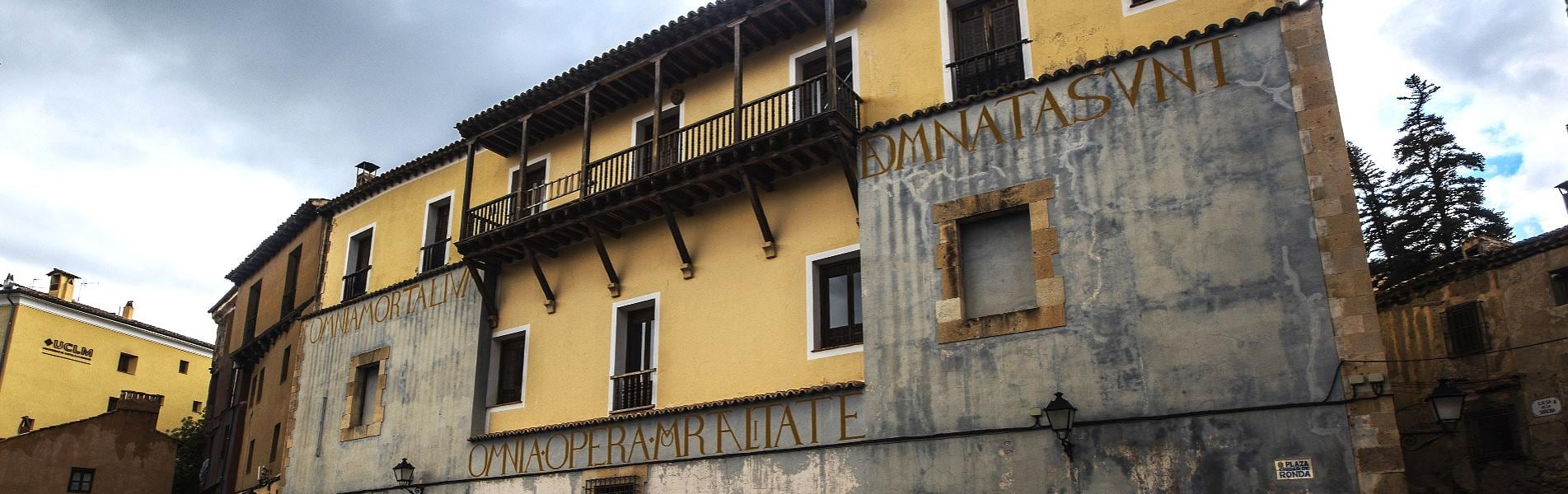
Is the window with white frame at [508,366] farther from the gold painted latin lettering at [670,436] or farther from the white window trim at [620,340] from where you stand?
the gold painted latin lettering at [670,436]

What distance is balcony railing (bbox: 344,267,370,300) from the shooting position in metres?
22.4

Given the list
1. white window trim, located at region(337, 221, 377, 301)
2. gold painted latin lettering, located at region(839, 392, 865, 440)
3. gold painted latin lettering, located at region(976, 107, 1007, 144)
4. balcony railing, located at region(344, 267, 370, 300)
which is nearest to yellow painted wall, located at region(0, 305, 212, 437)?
white window trim, located at region(337, 221, 377, 301)

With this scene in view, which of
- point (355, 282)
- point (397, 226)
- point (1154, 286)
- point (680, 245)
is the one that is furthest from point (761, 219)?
point (355, 282)

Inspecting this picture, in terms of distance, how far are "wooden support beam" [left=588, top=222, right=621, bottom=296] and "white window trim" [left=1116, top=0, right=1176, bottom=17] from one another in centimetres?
803

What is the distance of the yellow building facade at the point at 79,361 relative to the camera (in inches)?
1421

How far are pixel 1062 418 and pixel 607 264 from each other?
780 centimetres

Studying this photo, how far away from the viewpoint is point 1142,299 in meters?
11.6

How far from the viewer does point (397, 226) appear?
22.0 m

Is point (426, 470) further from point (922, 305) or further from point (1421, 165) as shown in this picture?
point (1421, 165)

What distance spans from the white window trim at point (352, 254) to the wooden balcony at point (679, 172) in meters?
4.40

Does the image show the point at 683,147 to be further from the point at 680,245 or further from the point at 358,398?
the point at 358,398

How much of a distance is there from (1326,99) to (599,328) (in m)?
10.3

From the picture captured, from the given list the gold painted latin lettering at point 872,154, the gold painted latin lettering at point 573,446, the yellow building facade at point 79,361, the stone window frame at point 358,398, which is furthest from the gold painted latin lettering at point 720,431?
the yellow building facade at point 79,361

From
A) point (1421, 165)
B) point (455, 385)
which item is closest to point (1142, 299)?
point (455, 385)
